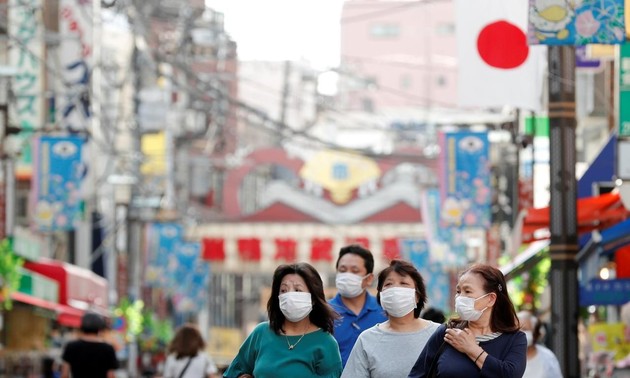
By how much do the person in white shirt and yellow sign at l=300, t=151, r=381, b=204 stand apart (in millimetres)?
62685

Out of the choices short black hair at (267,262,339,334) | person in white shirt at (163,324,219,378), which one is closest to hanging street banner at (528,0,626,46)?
short black hair at (267,262,339,334)

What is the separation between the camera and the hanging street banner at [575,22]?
13.2 metres

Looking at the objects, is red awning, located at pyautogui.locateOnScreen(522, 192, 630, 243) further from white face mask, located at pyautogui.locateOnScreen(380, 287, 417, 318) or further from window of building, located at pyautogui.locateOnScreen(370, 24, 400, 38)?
window of building, located at pyautogui.locateOnScreen(370, 24, 400, 38)

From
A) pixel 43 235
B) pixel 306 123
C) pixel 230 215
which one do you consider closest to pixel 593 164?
pixel 43 235

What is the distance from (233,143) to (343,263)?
281 ft

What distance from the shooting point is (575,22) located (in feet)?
43.5

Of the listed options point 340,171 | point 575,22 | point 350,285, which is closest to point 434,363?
point 350,285

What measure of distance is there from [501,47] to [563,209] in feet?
5.76

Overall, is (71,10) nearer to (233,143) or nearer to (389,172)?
(389,172)

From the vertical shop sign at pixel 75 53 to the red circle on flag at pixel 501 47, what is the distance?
1684cm

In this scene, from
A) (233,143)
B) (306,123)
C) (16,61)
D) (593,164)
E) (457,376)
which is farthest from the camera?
(306,123)

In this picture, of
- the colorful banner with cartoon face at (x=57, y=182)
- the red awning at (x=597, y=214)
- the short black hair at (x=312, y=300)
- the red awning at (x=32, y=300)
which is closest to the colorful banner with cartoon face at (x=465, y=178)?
the colorful banner with cartoon face at (x=57, y=182)

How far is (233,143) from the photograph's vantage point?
9725 centimetres

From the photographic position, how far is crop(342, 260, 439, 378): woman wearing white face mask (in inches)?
369
